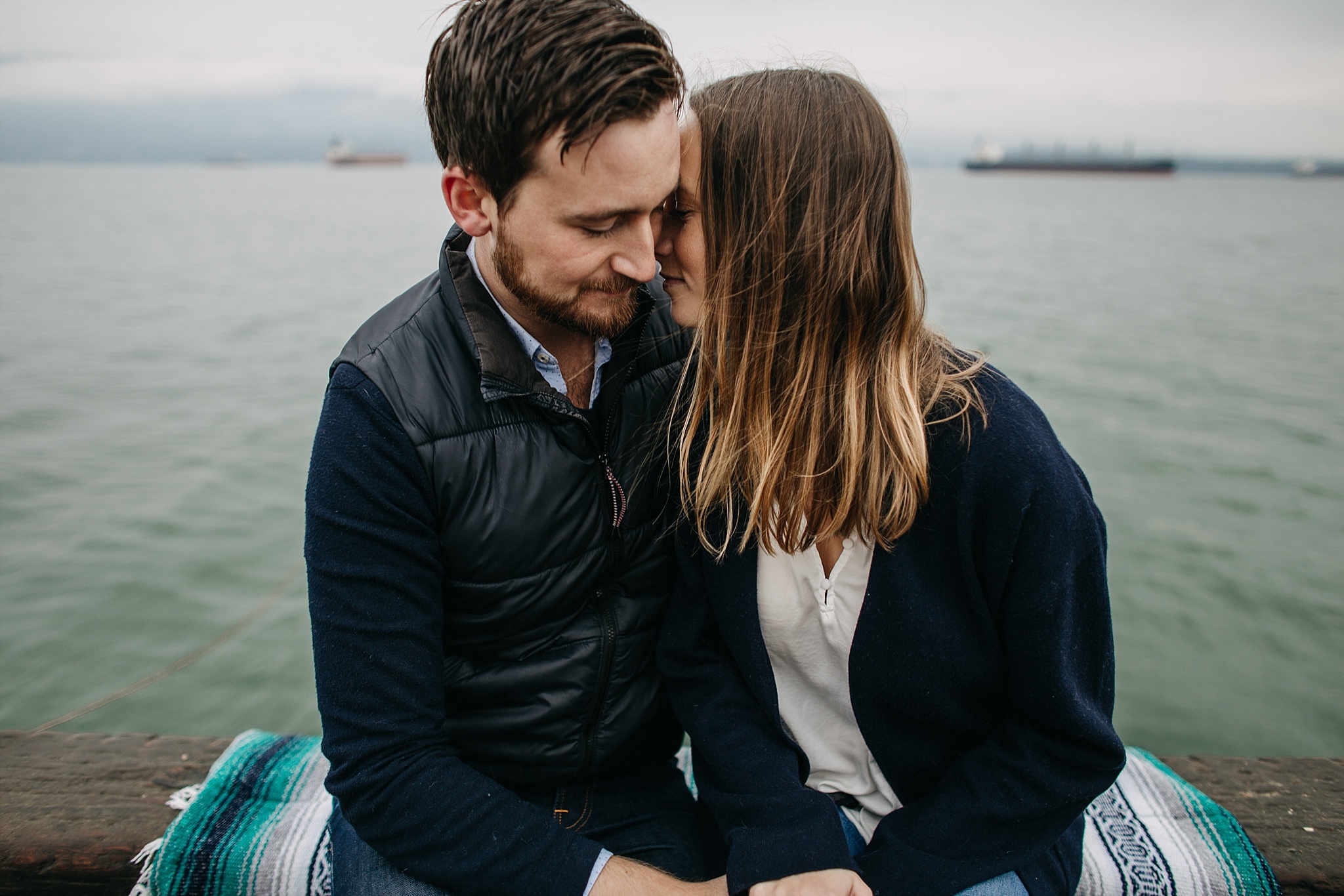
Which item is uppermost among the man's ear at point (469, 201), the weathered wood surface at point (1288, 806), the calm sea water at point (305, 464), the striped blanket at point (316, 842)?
the man's ear at point (469, 201)

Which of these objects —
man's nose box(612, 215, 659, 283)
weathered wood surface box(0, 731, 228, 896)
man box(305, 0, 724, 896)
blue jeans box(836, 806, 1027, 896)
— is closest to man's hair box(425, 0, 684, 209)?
man box(305, 0, 724, 896)

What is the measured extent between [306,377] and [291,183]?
71.3 metres

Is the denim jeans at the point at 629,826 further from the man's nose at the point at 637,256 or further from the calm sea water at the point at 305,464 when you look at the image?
the calm sea water at the point at 305,464

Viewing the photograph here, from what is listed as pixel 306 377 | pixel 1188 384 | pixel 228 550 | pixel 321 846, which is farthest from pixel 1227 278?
pixel 321 846

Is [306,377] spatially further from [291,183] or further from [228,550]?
[291,183]

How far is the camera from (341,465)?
5.01 feet

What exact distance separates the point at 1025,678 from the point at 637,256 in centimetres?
110

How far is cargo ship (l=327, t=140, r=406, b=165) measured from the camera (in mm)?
95312

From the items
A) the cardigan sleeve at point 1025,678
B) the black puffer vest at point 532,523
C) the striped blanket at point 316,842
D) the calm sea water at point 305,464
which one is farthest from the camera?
the calm sea water at point 305,464

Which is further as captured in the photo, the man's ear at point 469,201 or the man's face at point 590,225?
the man's ear at point 469,201

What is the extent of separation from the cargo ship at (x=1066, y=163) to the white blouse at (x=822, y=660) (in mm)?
83000

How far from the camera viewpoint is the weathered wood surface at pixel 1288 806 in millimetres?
1956

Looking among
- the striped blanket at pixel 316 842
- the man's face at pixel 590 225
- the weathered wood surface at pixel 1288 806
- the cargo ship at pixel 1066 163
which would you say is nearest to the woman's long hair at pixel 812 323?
the man's face at pixel 590 225

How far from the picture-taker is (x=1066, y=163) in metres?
77.7
